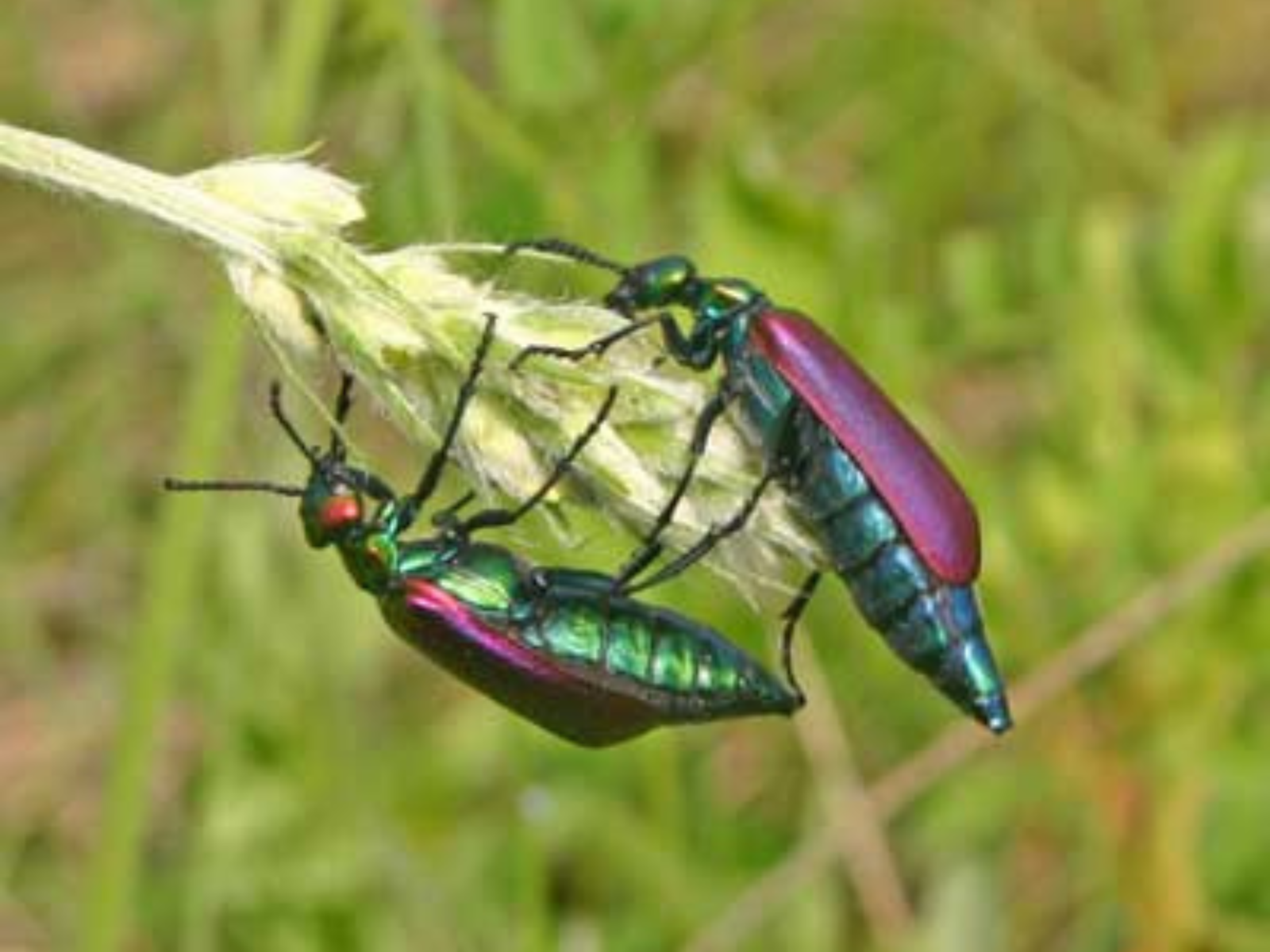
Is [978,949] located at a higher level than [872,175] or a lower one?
lower

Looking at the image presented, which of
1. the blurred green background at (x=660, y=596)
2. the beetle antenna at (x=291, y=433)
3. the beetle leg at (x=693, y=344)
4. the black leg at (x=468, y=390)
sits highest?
the black leg at (x=468, y=390)

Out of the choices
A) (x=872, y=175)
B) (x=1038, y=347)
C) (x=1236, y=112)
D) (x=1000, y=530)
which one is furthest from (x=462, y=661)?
(x=1236, y=112)

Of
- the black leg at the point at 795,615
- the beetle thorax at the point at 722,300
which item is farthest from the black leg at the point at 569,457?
the beetle thorax at the point at 722,300

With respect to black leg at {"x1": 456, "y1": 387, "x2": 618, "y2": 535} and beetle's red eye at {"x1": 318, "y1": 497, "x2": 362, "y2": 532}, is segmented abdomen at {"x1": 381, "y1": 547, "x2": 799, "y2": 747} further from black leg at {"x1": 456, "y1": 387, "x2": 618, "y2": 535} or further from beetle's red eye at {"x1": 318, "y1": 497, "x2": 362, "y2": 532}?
black leg at {"x1": 456, "y1": 387, "x2": 618, "y2": 535}

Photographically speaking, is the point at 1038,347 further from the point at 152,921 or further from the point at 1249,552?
the point at 152,921

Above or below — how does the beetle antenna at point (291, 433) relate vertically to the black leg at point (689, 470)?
below

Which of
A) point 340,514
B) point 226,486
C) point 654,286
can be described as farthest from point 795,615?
point 226,486

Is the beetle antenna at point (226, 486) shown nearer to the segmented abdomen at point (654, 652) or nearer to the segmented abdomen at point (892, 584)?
the segmented abdomen at point (654, 652)
